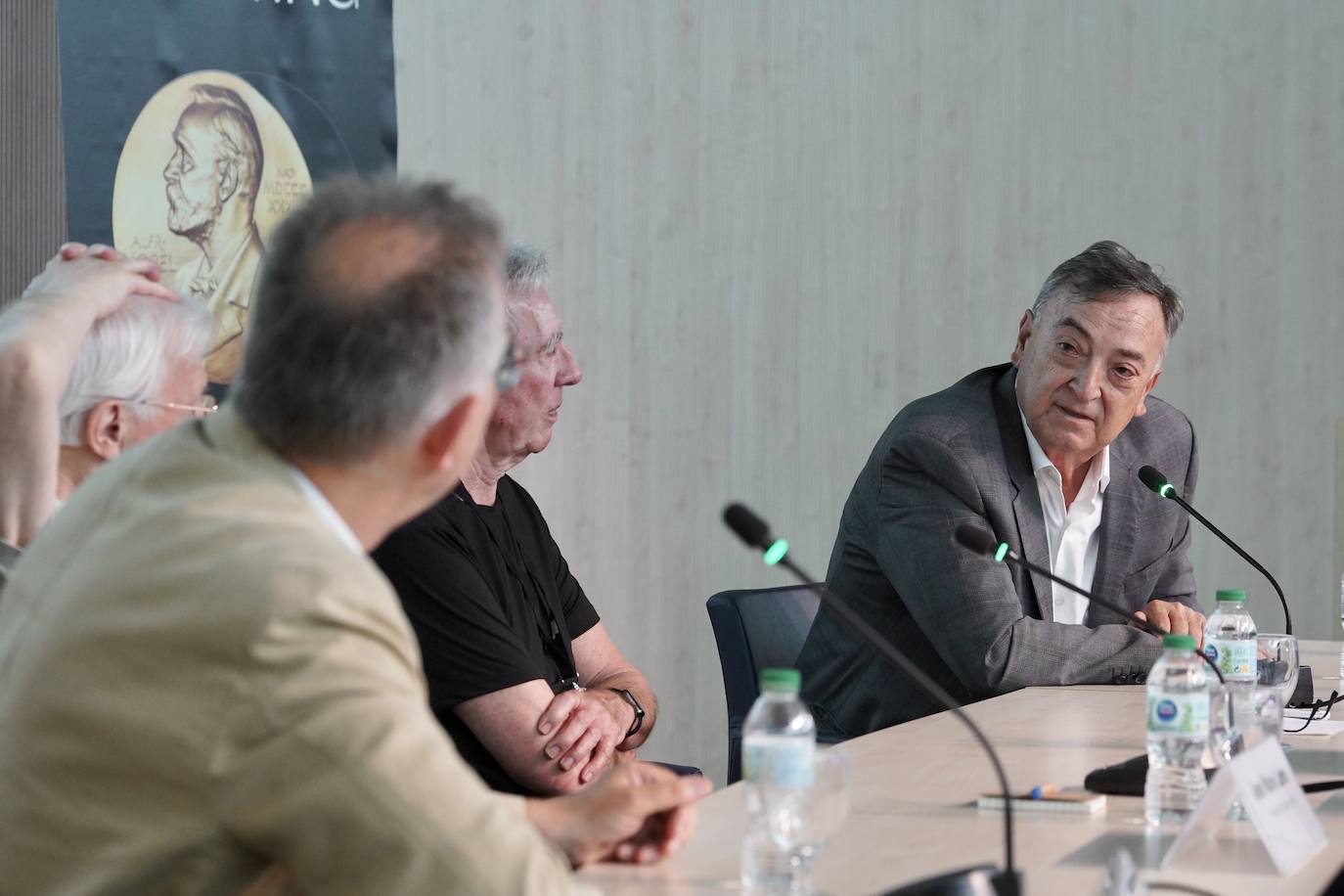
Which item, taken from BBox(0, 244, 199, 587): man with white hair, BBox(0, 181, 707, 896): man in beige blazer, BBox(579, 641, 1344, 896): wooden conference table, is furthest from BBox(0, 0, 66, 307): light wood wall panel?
BBox(0, 181, 707, 896): man in beige blazer

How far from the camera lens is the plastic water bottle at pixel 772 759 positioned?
1.32 meters

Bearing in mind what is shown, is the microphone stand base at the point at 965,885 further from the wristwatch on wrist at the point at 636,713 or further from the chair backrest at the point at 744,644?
the chair backrest at the point at 744,644

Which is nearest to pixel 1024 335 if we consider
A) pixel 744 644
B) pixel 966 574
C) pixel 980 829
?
pixel 966 574

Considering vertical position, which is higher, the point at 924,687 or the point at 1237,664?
the point at 924,687

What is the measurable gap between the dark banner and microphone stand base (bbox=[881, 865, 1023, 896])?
2.62 meters

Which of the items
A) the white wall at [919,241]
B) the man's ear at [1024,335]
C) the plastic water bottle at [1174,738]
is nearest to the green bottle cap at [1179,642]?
the plastic water bottle at [1174,738]

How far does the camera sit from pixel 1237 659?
217cm

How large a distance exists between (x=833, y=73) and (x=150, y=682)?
386 cm

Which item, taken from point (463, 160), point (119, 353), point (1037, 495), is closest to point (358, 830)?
point (119, 353)

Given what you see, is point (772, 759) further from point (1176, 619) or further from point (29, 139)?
point (29, 139)

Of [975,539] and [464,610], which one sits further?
[464,610]

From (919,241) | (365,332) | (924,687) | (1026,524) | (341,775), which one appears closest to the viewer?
(341,775)

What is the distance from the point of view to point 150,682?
0.93 meters

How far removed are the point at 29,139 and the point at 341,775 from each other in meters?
2.85
